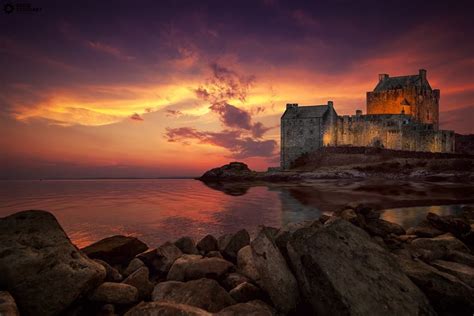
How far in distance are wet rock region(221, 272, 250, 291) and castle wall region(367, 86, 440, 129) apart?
69553 millimetres

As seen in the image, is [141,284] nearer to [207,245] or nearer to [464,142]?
[207,245]

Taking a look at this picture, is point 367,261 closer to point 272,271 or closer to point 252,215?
point 272,271

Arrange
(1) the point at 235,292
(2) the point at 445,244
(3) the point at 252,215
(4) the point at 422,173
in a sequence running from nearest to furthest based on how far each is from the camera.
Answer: (1) the point at 235,292 < (2) the point at 445,244 < (3) the point at 252,215 < (4) the point at 422,173

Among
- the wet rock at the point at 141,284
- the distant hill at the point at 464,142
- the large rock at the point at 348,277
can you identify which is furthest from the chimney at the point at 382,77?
the wet rock at the point at 141,284

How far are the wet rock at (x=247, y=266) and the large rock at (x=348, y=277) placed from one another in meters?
1.07

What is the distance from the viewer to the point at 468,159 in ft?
136

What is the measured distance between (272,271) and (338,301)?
112cm

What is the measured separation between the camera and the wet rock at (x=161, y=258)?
6491mm

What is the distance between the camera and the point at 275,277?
4.42 m

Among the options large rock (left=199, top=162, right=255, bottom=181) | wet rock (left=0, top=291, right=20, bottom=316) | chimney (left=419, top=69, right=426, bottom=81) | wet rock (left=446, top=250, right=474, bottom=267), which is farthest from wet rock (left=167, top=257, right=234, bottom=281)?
chimney (left=419, top=69, right=426, bottom=81)

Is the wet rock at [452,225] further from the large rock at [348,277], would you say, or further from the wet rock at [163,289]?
the wet rock at [163,289]

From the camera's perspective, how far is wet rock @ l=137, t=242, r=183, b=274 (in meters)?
6.49

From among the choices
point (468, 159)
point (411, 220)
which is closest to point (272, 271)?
point (411, 220)

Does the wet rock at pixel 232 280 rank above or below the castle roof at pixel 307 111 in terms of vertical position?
below
